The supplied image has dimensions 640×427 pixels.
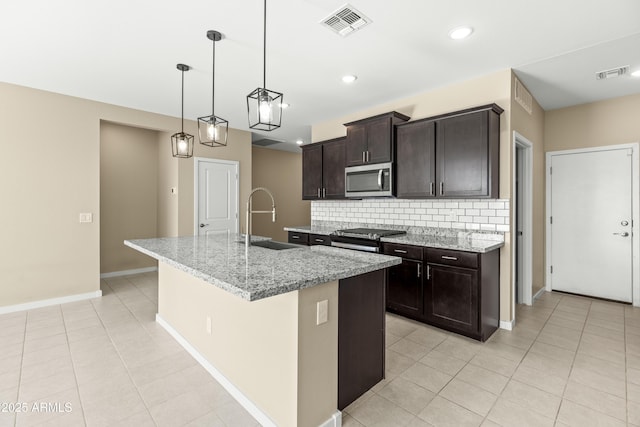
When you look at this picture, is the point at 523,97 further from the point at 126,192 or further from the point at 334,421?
the point at 126,192

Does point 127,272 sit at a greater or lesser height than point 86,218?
lesser

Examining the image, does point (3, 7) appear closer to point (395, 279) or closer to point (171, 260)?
point (171, 260)

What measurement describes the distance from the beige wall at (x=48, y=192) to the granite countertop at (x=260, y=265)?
2.22 metres

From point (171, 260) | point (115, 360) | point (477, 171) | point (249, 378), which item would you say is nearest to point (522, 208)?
point (477, 171)

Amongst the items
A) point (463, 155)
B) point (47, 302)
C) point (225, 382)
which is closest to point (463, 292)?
point (463, 155)

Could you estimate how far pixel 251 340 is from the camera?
78.2 inches

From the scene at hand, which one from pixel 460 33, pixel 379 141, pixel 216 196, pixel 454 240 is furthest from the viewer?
pixel 216 196

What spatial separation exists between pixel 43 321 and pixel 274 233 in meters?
5.08

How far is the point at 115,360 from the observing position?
260 cm

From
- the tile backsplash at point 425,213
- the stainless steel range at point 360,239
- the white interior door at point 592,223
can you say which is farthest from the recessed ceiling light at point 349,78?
the white interior door at point 592,223

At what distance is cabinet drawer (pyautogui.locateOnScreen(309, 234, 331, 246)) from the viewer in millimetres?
4438

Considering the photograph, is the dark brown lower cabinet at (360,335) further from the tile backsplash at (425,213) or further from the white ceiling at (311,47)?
the white ceiling at (311,47)

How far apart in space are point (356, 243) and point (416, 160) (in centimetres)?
121

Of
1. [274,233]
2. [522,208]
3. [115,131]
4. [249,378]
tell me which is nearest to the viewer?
[249,378]
